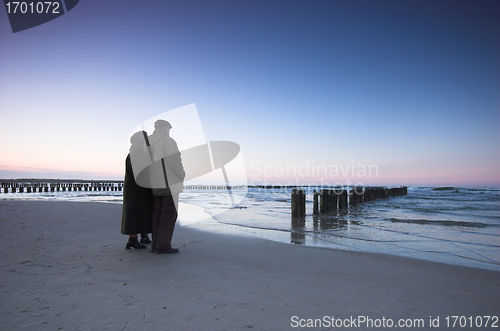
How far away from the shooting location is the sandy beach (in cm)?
200

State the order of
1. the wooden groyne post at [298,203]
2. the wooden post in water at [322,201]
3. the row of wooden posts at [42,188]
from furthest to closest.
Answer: the row of wooden posts at [42,188] < the wooden post in water at [322,201] < the wooden groyne post at [298,203]

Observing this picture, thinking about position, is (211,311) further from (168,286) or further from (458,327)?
(458,327)

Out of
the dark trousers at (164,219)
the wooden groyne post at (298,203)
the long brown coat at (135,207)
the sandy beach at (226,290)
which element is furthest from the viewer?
the wooden groyne post at (298,203)

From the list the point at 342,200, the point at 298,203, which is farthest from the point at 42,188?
the point at 298,203

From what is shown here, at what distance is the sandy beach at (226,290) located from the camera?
2.00m

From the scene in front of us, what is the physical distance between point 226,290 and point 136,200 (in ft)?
7.76

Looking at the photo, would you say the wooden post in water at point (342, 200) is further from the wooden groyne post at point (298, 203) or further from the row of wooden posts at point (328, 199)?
the wooden groyne post at point (298, 203)

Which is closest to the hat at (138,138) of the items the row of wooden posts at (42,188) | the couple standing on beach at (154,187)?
the couple standing on beach at (154,187)

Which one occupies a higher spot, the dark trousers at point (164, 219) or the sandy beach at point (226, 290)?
the dark trousers at point (164, 219)

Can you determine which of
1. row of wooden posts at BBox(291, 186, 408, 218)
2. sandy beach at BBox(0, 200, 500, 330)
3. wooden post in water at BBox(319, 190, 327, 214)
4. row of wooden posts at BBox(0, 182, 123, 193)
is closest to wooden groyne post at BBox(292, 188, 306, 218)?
row of wooden posts at BBox(291, 186, 408, 218)

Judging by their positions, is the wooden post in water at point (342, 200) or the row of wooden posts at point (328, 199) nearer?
the row of wooden posts at point (328, 199)

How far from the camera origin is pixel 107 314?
201 cm

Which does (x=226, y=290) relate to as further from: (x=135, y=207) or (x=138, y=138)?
(x=138, y=138)

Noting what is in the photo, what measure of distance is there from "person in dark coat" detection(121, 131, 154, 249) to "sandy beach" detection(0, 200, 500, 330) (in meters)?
0.36
